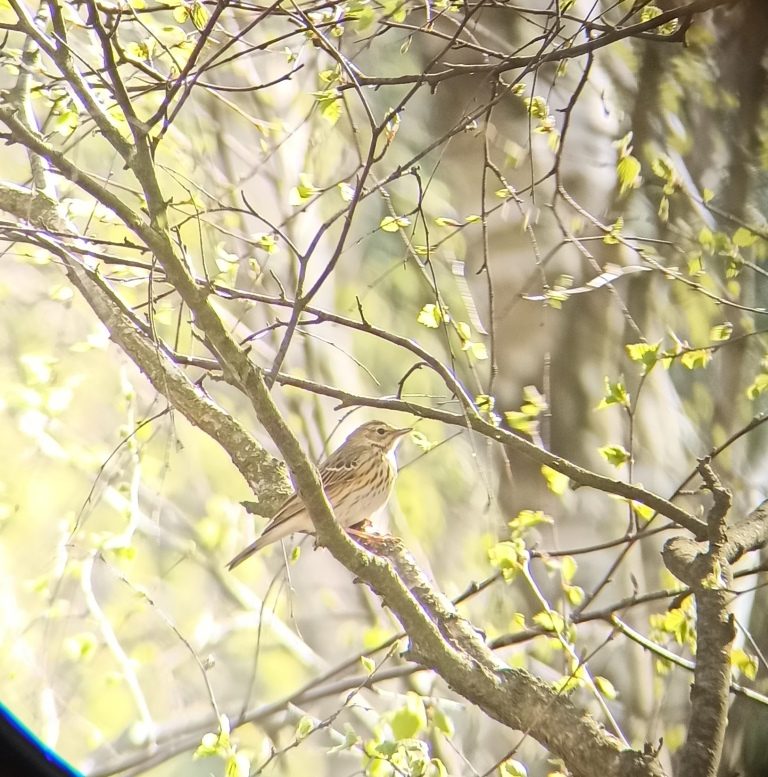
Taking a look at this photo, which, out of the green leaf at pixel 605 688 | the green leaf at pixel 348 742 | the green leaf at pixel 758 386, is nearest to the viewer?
the green leaf at pixel 348 742

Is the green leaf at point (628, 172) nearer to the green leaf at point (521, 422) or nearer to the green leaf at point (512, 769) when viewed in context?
the green leaf at point (521, 422)

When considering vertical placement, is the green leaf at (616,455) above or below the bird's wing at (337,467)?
below

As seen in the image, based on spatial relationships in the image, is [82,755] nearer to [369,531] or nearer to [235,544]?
[235,544]

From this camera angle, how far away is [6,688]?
997 mm

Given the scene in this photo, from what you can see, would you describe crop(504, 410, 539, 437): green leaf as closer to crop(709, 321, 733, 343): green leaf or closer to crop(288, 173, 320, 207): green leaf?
crop(709, 321, 733, 343): green leaf

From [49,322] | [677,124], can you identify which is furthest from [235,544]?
[677,124]

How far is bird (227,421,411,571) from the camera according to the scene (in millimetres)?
1201

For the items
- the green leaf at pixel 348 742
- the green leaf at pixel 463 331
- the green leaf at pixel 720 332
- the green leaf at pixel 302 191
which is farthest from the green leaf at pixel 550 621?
the green leaf at pixel 302 191

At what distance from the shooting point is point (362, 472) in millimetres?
1205

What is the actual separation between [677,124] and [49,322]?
1074mm

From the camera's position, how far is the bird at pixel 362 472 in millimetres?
1201

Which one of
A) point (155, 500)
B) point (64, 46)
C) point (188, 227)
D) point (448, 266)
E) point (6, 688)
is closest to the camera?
point (64, 46)

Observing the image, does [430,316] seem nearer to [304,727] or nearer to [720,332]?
[720,332]

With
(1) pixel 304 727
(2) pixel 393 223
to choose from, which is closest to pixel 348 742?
(1) pixel 304 727
